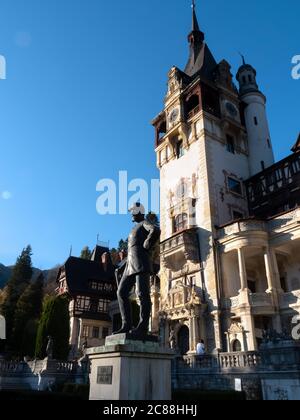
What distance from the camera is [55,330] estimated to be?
114ft

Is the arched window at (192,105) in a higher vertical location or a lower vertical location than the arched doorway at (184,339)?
higher

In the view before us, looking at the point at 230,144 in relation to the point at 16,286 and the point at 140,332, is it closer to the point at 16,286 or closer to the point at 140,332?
the point at 140,332

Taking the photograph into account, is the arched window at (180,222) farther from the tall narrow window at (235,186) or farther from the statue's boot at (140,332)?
the statue's boot at (140,332)

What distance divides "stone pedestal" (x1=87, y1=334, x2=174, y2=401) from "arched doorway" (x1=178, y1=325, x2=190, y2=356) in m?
23.7

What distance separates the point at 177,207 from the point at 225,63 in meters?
20.6

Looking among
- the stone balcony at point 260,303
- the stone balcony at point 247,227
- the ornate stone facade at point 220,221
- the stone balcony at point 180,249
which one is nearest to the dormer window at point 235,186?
the ornate stone facade at point 220,221

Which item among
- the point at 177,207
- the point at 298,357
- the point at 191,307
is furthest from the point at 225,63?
the point at 298,357

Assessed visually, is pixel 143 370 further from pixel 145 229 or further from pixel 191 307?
pixel 191 307

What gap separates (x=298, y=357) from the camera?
41.4 feet

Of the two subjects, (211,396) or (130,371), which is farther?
(211,396)

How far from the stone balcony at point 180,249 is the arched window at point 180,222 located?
199 cm

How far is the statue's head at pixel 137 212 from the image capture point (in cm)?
983

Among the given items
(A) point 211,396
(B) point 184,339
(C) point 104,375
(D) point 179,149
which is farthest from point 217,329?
(C) point 104,375

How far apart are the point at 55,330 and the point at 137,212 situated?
2909 cm
